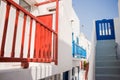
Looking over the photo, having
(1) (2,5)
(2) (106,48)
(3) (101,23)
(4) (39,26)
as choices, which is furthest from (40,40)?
(3) (101,23)

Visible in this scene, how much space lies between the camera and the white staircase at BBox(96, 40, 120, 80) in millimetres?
4590

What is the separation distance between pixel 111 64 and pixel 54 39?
302 cm

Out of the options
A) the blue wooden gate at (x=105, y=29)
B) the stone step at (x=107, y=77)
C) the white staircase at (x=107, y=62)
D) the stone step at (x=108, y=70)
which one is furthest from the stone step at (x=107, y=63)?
the blue wooden gate at (x=105, y=29)

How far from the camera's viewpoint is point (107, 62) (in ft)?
17.5

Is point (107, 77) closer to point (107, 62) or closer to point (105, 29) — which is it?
point (107, 62)

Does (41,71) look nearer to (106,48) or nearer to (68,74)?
(68,74)

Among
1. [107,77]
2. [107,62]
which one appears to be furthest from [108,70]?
[107,62]

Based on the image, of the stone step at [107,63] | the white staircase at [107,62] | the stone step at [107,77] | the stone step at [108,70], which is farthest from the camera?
the stone step at [107,63]

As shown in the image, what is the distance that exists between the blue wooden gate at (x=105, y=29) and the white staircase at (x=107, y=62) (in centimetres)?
135

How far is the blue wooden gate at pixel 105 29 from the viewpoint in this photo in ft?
26.7

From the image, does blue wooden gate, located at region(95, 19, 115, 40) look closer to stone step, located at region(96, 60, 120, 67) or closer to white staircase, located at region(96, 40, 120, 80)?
white staircase, located at region(96, 40, 120, 80)

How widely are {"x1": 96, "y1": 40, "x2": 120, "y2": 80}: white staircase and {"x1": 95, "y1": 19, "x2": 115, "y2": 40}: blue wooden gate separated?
4.43ft

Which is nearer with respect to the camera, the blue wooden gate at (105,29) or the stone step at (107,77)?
the stone step at (107,77)

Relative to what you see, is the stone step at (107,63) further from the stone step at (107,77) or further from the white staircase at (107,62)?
the stone step at (107,77)
